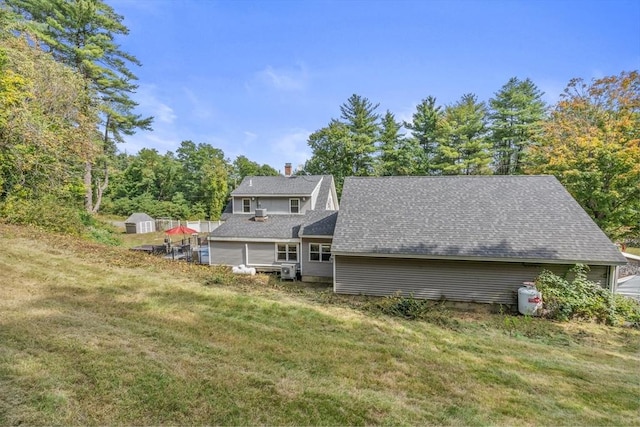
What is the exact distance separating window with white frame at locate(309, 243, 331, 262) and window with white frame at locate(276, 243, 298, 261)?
1.28 metres

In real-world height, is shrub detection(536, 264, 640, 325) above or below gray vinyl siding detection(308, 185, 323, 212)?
below

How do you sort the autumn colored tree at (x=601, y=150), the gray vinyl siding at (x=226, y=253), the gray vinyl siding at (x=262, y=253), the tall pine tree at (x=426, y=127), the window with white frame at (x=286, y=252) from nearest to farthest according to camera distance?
the autumn colored tree at (x=601, y=150) < the window with white frame at (x=286, y=252) < the gray vinyl siding at (x=262, y=253) < the gray vinyl siding at (x=226, y=253) < the tall pine tree at (x=426, y=127)

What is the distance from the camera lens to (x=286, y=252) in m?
16.2

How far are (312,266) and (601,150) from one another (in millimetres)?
15556

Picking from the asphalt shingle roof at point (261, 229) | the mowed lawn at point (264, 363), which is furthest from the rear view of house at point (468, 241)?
the asphalt shingle roof at point (261, 229)

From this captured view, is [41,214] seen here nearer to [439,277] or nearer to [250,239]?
[250,239]

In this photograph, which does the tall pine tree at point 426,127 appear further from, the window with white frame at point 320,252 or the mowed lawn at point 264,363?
the mowed lawn at point 264,363

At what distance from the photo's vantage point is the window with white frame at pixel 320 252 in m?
14.9

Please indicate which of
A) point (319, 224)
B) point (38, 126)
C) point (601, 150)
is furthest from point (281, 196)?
point (601, 150)

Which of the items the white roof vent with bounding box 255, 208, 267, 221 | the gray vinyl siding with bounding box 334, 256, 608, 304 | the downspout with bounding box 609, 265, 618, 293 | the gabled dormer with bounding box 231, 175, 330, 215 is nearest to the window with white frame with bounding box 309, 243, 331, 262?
the gray vinyl siding with bounding box 334, 256, 608, 304

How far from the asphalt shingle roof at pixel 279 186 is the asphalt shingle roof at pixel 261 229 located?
3.24 m

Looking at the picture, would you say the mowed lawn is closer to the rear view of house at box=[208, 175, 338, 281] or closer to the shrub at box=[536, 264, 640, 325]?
the shrub at box=[536, 264, 640, 325]

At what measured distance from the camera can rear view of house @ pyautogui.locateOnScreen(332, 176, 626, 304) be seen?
10484 millimetres

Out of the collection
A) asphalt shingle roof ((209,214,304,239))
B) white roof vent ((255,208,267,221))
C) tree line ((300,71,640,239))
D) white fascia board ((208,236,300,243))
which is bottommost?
white fascia board ((208,236,300,243))
